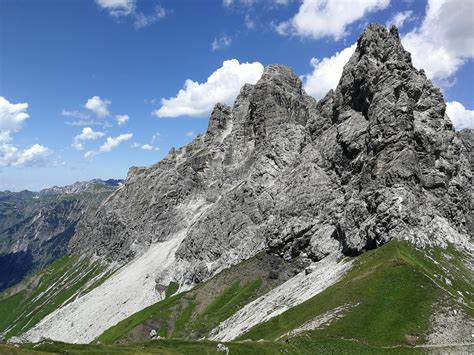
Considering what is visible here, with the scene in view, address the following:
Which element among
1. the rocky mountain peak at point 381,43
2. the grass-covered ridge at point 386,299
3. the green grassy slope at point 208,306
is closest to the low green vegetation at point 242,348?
the grass-covered ridge at point 386,299

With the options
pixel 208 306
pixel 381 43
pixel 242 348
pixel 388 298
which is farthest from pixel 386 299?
pixel 381 43

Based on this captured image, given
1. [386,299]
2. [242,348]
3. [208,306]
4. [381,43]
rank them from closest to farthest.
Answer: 1. [242,348]
2. [386,299]
3. [208,306]
4. [381,43]

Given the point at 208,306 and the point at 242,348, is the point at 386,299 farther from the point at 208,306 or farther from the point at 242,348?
the point at 208,306

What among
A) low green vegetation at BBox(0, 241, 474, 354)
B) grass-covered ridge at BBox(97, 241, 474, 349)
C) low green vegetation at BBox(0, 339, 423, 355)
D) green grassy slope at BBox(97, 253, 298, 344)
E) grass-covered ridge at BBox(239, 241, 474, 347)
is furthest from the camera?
green grassy slope at BBox(97, 253, 298, 344)

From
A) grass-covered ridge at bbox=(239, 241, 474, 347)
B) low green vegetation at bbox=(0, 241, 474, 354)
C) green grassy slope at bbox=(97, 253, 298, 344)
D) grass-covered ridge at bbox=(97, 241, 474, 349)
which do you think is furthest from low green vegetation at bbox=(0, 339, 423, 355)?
green grassy slope at bbox=(97, 253, 298, 344)

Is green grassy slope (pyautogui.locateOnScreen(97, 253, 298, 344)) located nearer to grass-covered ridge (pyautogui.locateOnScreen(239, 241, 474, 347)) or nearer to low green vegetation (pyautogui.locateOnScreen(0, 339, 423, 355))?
grass-covered ridge (pyautogui.locateOnScreen(239, 241, 474, 347))

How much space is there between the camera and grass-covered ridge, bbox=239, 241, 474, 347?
87.9m

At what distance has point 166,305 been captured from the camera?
7859 inches

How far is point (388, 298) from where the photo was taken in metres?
98.3

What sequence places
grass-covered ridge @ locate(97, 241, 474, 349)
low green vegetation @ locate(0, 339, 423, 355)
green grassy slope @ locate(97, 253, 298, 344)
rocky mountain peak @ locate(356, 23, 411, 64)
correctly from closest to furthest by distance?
low green vegetation @ locate(0, 339, 423, 355) → grass-covered ridge @ locate(97, 241, 474, 349) → green grassy slope @ locate(97, 253, 298, 344) → rocky mountain peak @ locate(356, 23, 411, 64)

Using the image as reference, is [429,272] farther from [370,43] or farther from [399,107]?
[370,43]

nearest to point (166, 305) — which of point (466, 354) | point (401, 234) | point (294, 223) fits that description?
point (294, 223)

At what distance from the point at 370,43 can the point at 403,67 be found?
24386 millimetres

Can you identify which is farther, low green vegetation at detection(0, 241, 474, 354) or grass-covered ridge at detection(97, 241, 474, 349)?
grass-covered ridge at detection(97, 241, 474, 349)
